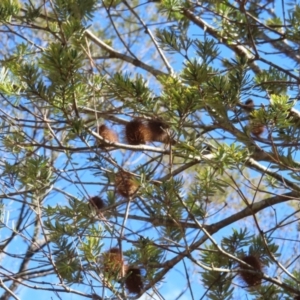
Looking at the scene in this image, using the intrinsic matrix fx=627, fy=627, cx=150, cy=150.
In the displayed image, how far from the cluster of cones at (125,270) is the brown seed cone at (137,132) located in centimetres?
26

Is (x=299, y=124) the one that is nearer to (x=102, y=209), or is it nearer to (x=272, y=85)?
(x=272, y=85)

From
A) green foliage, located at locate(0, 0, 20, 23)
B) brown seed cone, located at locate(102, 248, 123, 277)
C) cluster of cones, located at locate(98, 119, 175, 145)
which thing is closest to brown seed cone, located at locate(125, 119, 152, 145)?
cluster of cones, located at locate(98, 119, 175, 145)

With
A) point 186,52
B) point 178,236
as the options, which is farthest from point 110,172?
point 186,52

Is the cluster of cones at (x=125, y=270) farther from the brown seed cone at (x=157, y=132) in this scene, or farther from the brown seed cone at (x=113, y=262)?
the brown seed cone at (x=157, y=132)

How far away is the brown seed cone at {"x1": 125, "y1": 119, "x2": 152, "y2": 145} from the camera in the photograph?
56.6 inches

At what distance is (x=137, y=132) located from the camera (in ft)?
4.75

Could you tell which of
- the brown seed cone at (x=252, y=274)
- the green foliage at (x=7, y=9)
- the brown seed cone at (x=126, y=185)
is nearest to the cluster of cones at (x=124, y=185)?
the brown seed cone at (x=126, y=185)

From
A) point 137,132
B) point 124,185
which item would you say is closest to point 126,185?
point 124,185

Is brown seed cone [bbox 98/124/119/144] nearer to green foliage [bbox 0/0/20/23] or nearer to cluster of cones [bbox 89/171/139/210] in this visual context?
cluster of cones [bbox 89/171/139/210]

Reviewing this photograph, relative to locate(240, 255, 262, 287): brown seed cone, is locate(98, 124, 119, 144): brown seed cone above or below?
above

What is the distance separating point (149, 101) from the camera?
4.30ft

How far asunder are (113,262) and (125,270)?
2.8 inches

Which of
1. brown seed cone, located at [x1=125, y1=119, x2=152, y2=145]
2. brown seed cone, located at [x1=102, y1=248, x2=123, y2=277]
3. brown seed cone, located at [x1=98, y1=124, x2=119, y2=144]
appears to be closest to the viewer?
brown seed cone, located at [x1=102, y1=248, x2=123, y2=277]

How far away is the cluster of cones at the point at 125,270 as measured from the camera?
4.39ft
